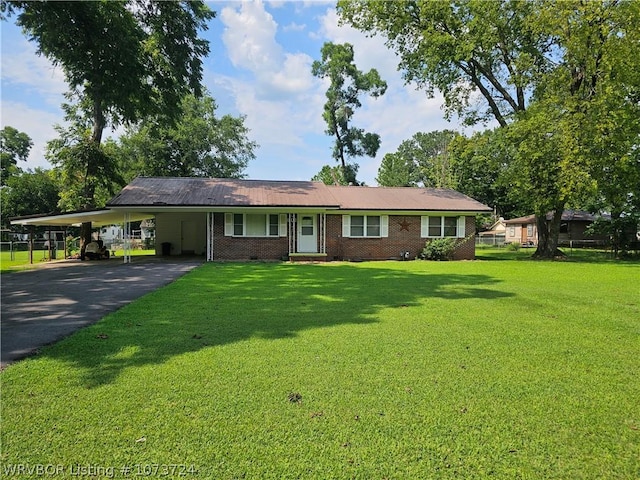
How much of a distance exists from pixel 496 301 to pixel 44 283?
39.4 feet

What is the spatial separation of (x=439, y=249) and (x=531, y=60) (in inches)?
479

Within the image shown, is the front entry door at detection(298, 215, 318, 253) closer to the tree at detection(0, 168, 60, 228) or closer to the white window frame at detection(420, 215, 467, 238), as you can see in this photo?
the white window frame at detection(420, 215, 467, 238)

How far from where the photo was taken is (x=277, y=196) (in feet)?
67.8

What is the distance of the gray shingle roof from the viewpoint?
62.2ft

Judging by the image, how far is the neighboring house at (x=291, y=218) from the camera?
19.2 m

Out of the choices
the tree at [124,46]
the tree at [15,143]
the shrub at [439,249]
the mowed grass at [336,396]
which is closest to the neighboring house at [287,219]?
the shrub at [439,249]

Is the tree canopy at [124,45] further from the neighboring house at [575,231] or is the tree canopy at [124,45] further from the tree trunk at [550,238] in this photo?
the neighboring house at [575,231]

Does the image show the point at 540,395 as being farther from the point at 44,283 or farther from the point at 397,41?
the point at 397,41

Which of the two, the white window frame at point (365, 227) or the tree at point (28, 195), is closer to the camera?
the white window frame at point (365, 227)

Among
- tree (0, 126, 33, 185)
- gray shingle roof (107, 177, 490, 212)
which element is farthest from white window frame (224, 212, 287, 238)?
tree (0, 126, 33, 185)

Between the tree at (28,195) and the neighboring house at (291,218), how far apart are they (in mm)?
26207

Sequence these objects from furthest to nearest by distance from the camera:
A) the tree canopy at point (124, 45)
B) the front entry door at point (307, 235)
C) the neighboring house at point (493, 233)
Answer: the neighboring house at point (493, 233) → the front entry door at point (307, 235) → the tree canopy at point (124, 45)

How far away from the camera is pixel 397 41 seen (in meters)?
24.6

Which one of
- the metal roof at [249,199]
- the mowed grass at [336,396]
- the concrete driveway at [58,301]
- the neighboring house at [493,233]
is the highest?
the metal roof at [249,199]
